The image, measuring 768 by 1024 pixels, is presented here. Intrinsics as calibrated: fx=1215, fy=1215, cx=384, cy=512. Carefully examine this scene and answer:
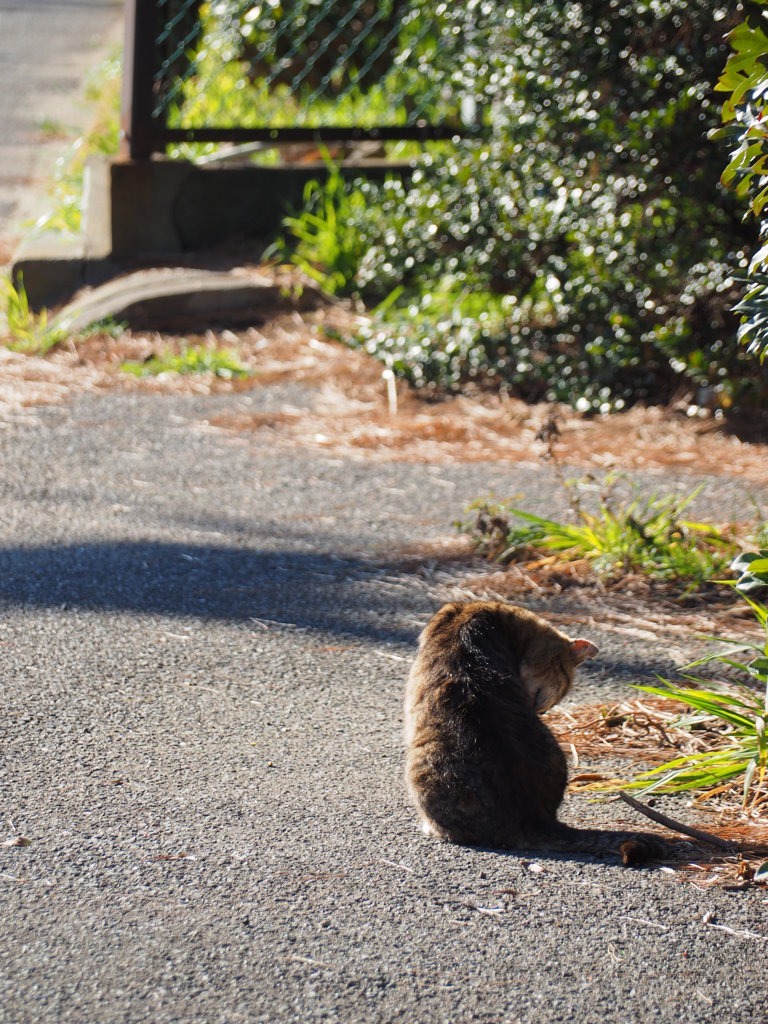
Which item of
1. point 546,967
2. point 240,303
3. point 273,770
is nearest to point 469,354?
point 240,303

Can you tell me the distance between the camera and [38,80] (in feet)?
47.0

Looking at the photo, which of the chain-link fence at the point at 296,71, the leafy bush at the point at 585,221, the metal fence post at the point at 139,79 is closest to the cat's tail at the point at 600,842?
the leafy bush at the point at 585,221

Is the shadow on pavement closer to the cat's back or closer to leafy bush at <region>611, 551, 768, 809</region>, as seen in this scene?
the cat's back

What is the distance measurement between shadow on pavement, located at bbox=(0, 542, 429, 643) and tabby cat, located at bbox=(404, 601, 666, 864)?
1066 millimetres

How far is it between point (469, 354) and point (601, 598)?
2768mm

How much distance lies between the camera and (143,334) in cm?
748

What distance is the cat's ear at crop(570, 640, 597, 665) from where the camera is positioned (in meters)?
3.17

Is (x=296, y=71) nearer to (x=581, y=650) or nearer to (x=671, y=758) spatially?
(x=581, y=650)

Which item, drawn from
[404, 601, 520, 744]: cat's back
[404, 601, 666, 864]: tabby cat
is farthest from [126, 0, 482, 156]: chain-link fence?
[404, 601, 666, 864]: tabby cat

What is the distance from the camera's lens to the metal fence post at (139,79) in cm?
772

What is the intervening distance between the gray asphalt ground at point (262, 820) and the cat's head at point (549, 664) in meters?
0.35

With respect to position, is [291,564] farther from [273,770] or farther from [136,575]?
[273,770]

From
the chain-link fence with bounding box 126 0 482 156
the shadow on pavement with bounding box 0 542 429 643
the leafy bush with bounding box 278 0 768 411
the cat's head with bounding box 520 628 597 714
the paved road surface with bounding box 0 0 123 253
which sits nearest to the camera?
the cat's head with bounding box 520 628 597 714

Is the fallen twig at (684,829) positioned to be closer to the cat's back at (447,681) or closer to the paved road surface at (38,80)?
the cat's back at (447,681)
